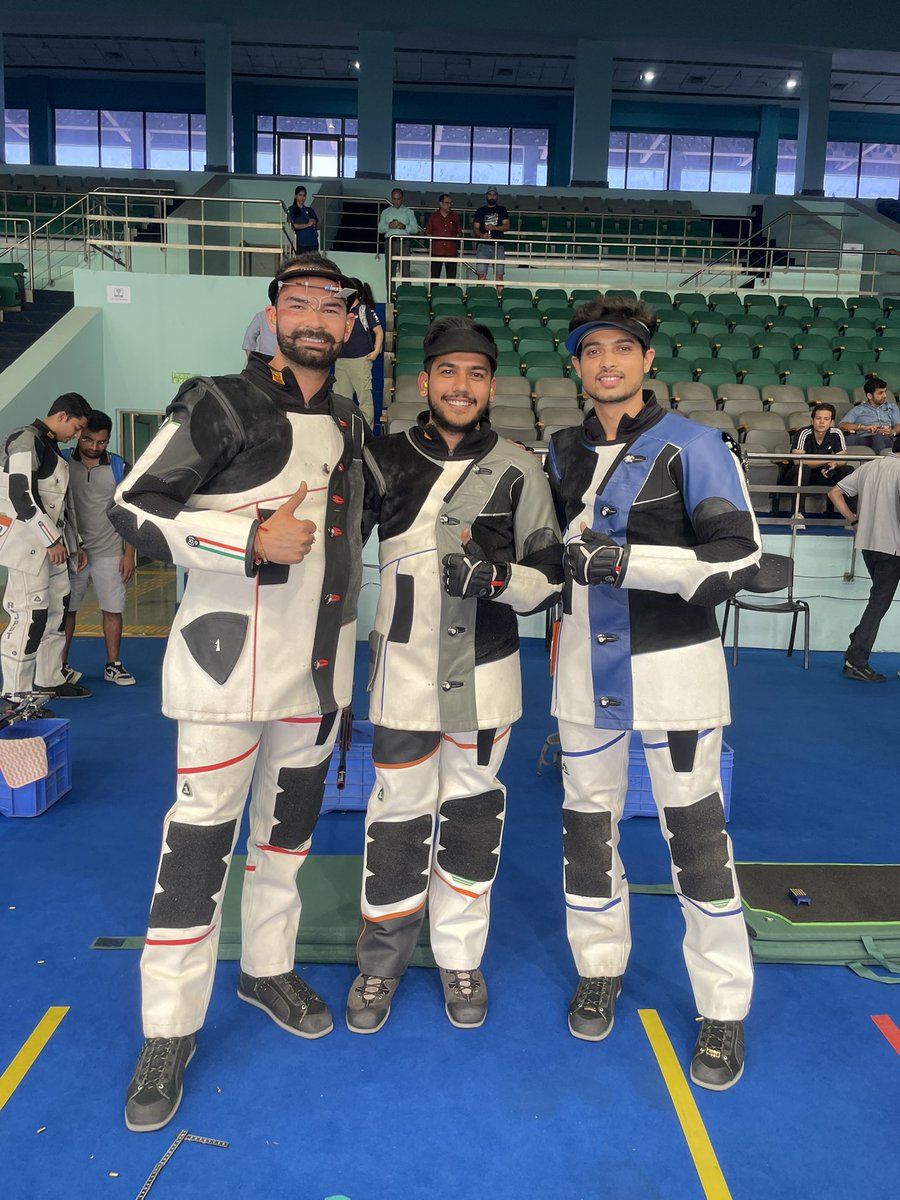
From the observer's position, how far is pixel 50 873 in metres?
3.63

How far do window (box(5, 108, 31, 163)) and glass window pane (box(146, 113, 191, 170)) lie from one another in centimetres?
282

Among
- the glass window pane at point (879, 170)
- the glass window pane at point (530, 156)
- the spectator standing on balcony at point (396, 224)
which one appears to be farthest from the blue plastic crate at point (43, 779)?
the glass window pane at point (879, 170)

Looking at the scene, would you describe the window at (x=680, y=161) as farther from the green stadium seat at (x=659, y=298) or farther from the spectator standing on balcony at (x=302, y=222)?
the spectator standing on balcony at (x=302, y=222)

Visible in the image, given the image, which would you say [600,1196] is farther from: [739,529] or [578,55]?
[578,55]

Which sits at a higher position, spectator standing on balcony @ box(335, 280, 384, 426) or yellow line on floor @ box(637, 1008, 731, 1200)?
spectator standing on balcony @ box(335, 280, 384, 426)

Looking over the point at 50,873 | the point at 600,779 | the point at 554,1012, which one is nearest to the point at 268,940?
the point at 554,1012

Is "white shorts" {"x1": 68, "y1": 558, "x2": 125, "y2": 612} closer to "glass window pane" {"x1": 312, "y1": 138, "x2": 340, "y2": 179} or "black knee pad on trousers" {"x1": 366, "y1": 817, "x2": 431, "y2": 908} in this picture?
"black knee pad on trousers" {"x1": 366, "y1": 817, "x2": 431, "y2": 908}

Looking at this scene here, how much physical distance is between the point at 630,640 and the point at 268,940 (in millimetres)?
1369

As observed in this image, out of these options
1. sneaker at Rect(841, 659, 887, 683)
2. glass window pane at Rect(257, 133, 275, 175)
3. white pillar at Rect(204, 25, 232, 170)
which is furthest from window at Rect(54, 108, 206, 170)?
sneaker at Rect(841, 659, 887, 683)

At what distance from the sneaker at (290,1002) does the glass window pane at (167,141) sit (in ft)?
78.4

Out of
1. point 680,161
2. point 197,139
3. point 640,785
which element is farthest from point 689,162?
point 640,785

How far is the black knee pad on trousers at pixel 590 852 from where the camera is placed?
276 centimetres

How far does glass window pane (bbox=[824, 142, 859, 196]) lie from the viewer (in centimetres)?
2417

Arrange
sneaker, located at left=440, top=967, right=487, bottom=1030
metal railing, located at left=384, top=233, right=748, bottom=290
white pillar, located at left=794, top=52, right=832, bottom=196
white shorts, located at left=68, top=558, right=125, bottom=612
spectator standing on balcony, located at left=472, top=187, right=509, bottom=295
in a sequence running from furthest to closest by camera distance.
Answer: white pillar, located at left=794, top=52, right=832, bottom=196, spectator standing on balcony, located at left=472, top=187, right=509, bottom=295, metal railing, located at left=384, top=233, right=748, bottom=290, white shorts, located at left=68, top=558, right=125, bottom=612, sneaker, located at left=440, top=967, right=487, bottom=1030
